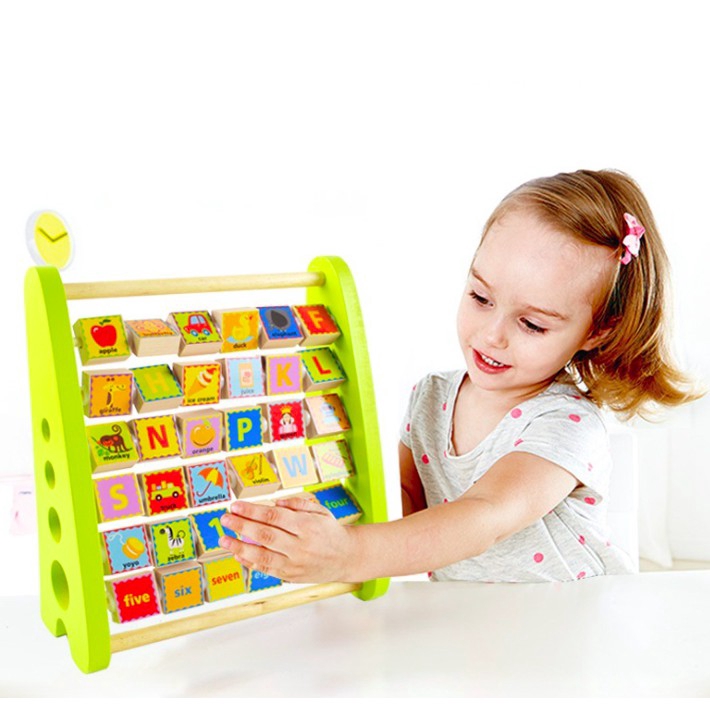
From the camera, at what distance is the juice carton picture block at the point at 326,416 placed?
2.90 ft

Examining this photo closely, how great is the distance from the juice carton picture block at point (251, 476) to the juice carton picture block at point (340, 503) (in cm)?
6

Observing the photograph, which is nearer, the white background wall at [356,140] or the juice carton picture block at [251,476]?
the juice carton picture block at [251,476]

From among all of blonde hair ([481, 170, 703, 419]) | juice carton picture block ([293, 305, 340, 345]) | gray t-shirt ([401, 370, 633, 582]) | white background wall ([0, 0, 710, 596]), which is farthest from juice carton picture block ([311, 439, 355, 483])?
white background wall ([0, 0, 710, 596])

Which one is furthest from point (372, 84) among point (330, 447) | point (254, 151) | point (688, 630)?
point (688, 630)

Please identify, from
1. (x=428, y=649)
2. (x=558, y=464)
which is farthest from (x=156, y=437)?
(x=558, y=464)

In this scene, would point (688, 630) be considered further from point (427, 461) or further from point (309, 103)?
point (309, 103)

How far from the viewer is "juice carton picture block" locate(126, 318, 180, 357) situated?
2.56ft

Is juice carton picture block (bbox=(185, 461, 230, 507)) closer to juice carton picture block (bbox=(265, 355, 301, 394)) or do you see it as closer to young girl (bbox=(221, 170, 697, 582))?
juice carton picture block (bbox=(265, 355, 301, 394))

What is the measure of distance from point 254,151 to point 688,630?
2.00 metres

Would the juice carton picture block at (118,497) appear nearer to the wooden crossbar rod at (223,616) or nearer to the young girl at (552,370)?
the wooden crossbar rod at (223,616)

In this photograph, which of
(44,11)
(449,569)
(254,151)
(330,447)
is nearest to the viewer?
(330,447)

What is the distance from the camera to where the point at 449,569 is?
1169mm

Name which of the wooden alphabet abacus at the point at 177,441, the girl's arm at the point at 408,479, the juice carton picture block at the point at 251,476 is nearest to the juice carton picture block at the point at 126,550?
the wooden alphabet abacus at the point at 177,441

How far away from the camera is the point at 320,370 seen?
0.89 meters
